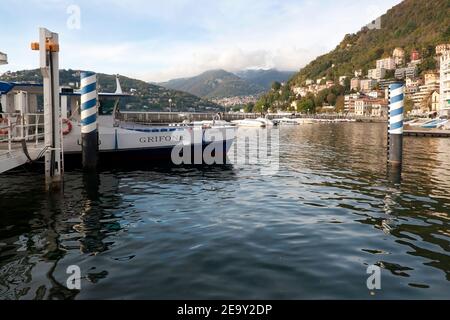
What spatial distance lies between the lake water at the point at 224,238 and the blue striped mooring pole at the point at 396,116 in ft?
10.1

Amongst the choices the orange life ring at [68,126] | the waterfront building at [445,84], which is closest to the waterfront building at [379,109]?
the waterfront building at [445,84]

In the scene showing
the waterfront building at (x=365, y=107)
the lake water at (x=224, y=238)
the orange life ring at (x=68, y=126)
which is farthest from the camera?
the waterfront building at (x=365, y=107)

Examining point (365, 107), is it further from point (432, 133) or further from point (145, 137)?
point (145, 137)

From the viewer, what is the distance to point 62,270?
7047 millimetres

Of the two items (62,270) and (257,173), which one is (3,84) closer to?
(62,270)

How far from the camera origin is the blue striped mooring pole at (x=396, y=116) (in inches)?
717

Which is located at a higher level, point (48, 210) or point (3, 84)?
point (3, 84)

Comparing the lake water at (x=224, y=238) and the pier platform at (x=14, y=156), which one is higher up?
the pier platform at (x=14, y=156)

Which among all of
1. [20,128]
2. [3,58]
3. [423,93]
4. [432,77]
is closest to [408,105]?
[423,93]

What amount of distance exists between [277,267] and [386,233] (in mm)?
3755

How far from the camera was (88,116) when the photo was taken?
17.2 m

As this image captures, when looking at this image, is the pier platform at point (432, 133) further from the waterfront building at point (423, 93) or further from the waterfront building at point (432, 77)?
the waterfront building at point (432, 77)

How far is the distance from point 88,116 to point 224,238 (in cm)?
1110
